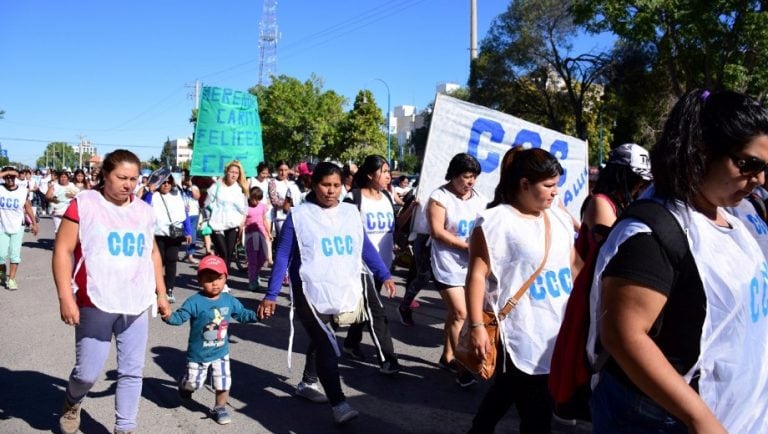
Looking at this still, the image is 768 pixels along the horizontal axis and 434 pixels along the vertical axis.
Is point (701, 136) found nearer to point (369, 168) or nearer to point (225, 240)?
point (369, 168)

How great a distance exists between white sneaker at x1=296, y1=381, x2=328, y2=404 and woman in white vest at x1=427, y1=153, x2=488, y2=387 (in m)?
1.06

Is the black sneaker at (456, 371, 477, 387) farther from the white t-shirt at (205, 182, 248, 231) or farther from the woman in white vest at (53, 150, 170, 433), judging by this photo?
the white t-shirt at (205, 182, 248, 231)

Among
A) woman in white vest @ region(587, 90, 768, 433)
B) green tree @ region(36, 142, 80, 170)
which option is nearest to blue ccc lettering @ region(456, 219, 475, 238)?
woman in white vest @ region(587, 90, 768, 433)

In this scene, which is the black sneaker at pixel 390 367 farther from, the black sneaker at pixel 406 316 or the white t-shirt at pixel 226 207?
the white t-shirt at pixel 226 207

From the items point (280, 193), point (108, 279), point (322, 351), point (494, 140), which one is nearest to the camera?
point (108, 279)

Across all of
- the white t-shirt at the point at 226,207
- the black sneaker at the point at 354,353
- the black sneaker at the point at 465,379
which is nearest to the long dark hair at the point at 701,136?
the black sneaker at the point at 465,379

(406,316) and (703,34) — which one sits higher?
(703,34)

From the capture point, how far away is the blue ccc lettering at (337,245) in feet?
14.4

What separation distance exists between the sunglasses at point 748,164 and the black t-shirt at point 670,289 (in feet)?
1.00

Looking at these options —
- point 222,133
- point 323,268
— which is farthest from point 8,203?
point 323,268

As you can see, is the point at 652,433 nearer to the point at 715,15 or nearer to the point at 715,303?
the point at 715,303

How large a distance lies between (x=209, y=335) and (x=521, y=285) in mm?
2119

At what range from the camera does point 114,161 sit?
12.5 feet

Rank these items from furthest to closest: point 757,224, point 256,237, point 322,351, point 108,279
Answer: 1. point 256,237
2. point 322,351
3. point 108,279
4. point 757,224
